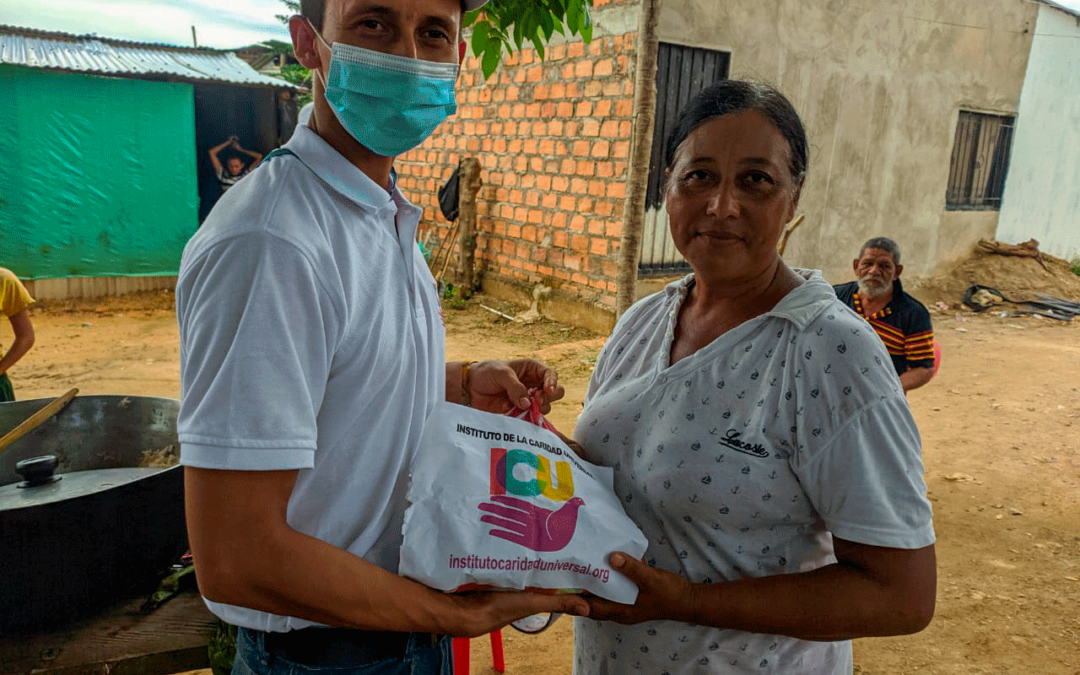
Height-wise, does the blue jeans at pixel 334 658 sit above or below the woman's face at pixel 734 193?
below

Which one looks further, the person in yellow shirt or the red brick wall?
the red brick wall

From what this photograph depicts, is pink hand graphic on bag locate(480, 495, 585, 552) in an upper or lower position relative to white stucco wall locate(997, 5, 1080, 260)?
lower

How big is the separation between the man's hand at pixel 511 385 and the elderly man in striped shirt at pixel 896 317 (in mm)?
3209

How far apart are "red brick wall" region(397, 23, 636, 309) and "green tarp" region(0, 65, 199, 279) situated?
152 inches

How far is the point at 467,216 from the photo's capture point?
9.88 m

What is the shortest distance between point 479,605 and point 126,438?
5.52ft

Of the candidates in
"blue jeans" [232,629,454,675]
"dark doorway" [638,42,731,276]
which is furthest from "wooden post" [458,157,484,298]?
"blue jeans" [232,629,454,675]

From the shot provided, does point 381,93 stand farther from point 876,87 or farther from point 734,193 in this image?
point 876,87

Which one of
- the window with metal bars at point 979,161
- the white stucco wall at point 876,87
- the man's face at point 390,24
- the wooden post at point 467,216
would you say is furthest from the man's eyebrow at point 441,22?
the window with metal bars at point 979,161

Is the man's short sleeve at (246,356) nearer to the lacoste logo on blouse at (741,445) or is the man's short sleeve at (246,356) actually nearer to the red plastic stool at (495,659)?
the lacoste logo on blouse at (741,445)

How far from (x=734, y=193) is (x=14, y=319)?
4.27 m

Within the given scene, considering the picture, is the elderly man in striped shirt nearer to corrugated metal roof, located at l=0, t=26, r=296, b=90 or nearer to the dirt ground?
the dirt ground

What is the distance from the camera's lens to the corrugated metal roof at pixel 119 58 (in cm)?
946

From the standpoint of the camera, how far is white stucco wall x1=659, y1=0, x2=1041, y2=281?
28.1ft
